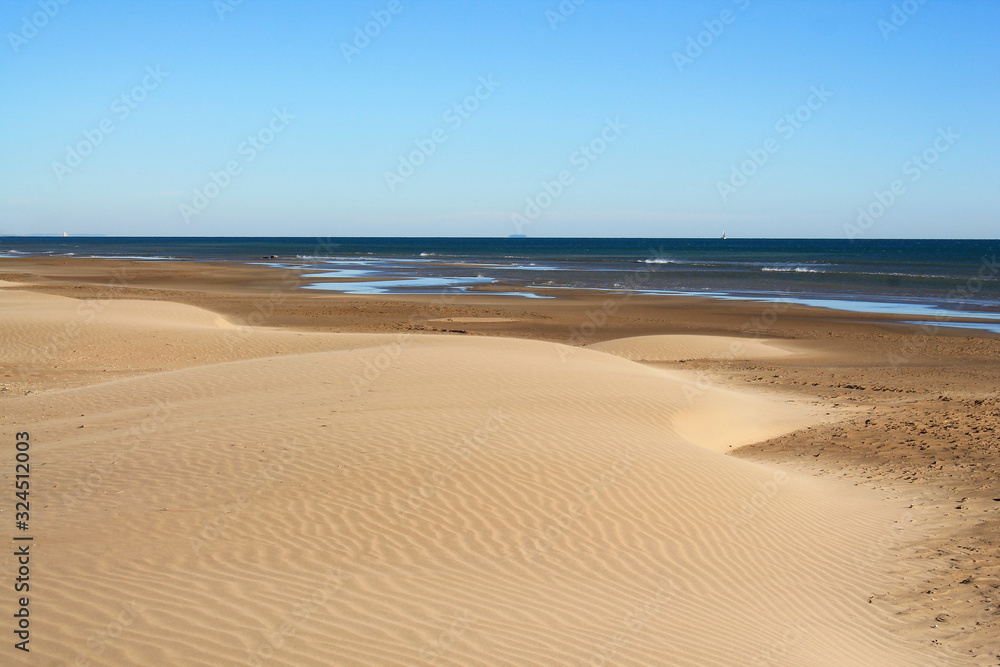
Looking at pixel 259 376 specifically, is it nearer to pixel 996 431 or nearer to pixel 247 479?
pixel 247 479

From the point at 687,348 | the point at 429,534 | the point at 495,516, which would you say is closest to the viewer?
the point at 429,534

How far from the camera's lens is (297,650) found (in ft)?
14.5

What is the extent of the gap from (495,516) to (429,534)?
0.73 m

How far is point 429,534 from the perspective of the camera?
20.9 ft

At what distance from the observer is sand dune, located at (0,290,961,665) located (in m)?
4.77

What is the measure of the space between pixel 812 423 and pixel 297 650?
36.1 ft

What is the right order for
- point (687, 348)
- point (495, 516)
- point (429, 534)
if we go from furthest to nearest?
1. point (687, 348)
2. point (495, 516)
3. point (429, 534)

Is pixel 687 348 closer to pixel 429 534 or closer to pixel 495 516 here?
pixel 495 516

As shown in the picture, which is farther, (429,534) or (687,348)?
(687,348)

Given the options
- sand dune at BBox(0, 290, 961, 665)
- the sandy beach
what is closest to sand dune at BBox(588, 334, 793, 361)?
the sandy beach

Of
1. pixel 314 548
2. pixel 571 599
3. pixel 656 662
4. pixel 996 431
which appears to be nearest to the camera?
pixel 656 662

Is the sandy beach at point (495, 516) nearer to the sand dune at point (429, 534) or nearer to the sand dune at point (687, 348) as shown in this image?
the sand dune at point (429, 534)

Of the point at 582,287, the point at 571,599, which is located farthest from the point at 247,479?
the point at 582,287

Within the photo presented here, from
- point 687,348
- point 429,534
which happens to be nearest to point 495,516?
point 429,534
